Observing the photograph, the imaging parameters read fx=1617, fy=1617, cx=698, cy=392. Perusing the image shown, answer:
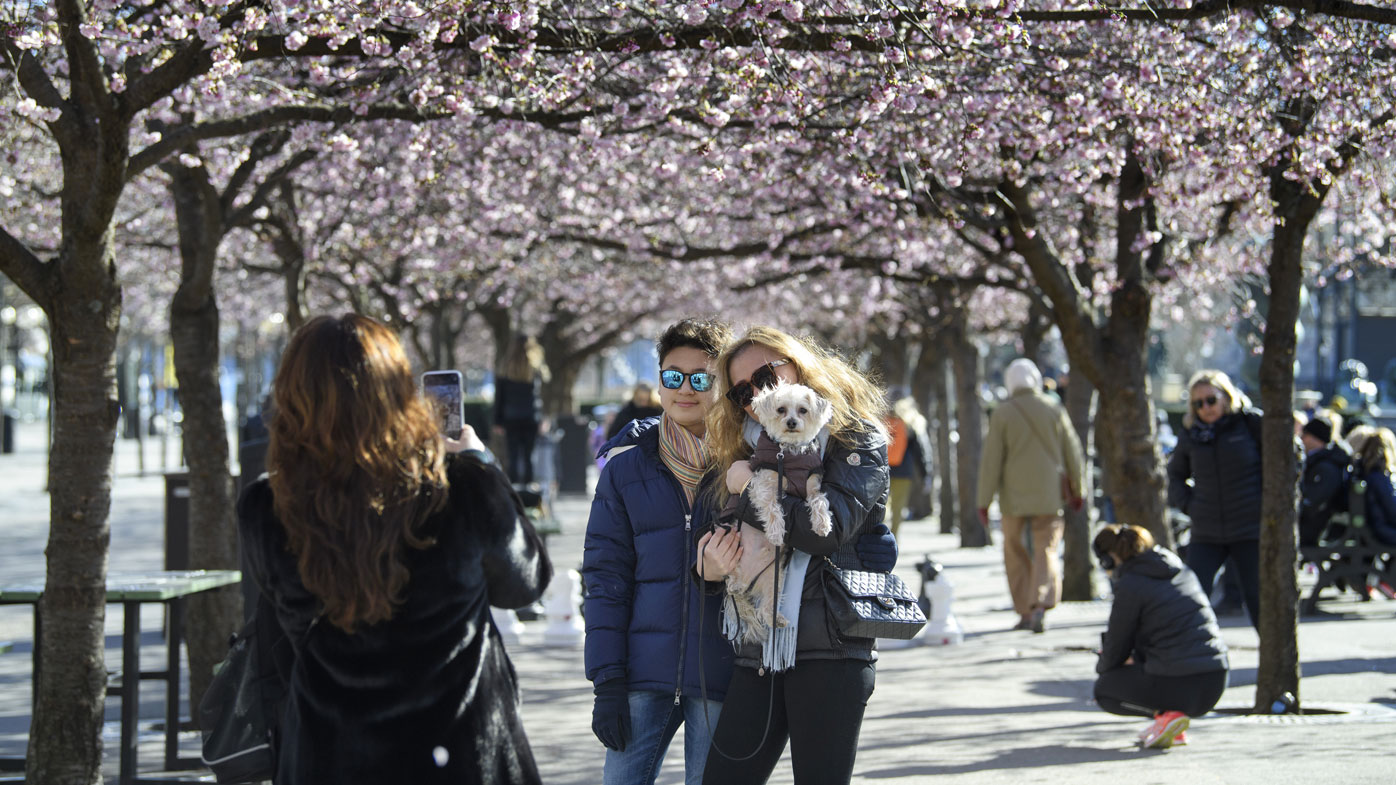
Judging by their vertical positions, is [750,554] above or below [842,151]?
below

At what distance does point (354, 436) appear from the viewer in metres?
3.21

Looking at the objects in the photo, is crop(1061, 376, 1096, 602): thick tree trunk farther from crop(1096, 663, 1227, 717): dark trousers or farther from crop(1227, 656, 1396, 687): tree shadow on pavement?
crop(1096, 663, 1227, 717): dark trousers

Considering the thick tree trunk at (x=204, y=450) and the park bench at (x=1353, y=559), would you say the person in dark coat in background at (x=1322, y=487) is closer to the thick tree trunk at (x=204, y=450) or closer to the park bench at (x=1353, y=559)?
the park bench at (x=1353, y=559)

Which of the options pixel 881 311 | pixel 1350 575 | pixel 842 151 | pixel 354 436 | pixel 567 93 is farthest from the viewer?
pixel 881 311

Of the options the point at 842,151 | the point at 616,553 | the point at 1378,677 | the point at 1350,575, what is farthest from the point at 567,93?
the point at 1350,575

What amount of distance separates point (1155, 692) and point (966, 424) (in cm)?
1290

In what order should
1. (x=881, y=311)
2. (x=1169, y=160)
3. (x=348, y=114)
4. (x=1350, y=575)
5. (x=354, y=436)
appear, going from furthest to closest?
1. (x=881, y=311)
2. (x=1350, y=575)
3. (x=1169, y=160)
4. (x=348, y=114)
5. (x=354, y=436)

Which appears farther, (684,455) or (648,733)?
(684,455)

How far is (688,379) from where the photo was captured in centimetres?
459

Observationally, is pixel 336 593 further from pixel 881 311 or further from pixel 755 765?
pixel 881 311

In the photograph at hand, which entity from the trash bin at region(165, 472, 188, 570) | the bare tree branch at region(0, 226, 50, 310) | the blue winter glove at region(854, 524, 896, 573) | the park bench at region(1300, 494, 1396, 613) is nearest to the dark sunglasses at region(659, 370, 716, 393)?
the blue winter glove at region(854, 524, 896, 573)

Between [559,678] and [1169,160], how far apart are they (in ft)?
16.0

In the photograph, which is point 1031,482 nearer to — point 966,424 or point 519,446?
point 519,446

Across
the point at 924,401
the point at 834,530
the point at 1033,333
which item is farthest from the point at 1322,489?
the point at 924,401
